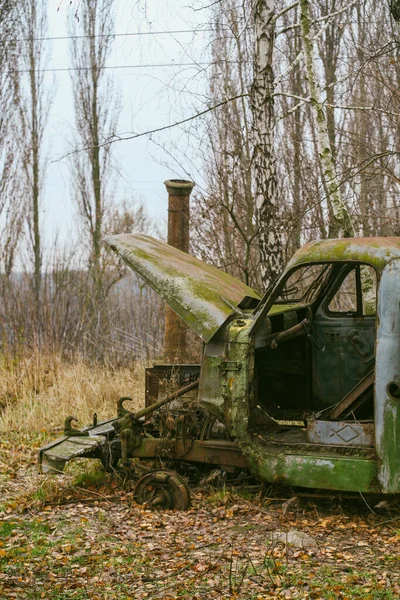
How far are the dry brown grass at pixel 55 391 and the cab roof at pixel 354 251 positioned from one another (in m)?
4.46

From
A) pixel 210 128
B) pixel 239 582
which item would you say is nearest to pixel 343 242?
pixel 239 582

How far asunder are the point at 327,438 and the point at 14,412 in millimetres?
5097

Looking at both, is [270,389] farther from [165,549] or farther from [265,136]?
[265,136]

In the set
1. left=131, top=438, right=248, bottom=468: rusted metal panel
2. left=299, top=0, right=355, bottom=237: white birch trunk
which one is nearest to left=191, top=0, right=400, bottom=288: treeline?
left=299, top=0, right=355, bottom=237: white birch trunk

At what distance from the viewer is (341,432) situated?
17.8 feet

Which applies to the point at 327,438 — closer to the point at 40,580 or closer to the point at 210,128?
the point at 40,580

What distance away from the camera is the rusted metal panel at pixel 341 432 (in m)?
5.33

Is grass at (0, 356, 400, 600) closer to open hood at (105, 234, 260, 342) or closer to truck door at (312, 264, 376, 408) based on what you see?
truck door at (312, 264, 376, 408)

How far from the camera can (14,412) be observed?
9461 mm

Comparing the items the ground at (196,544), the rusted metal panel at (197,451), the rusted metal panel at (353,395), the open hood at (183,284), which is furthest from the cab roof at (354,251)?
the ground at (196,544)

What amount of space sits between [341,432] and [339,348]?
49.1 inches

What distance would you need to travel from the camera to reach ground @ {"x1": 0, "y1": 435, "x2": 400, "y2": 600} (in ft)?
14.0

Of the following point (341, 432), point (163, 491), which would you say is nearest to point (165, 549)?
point (163, 491)

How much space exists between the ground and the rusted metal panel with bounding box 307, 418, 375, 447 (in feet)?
1.41
